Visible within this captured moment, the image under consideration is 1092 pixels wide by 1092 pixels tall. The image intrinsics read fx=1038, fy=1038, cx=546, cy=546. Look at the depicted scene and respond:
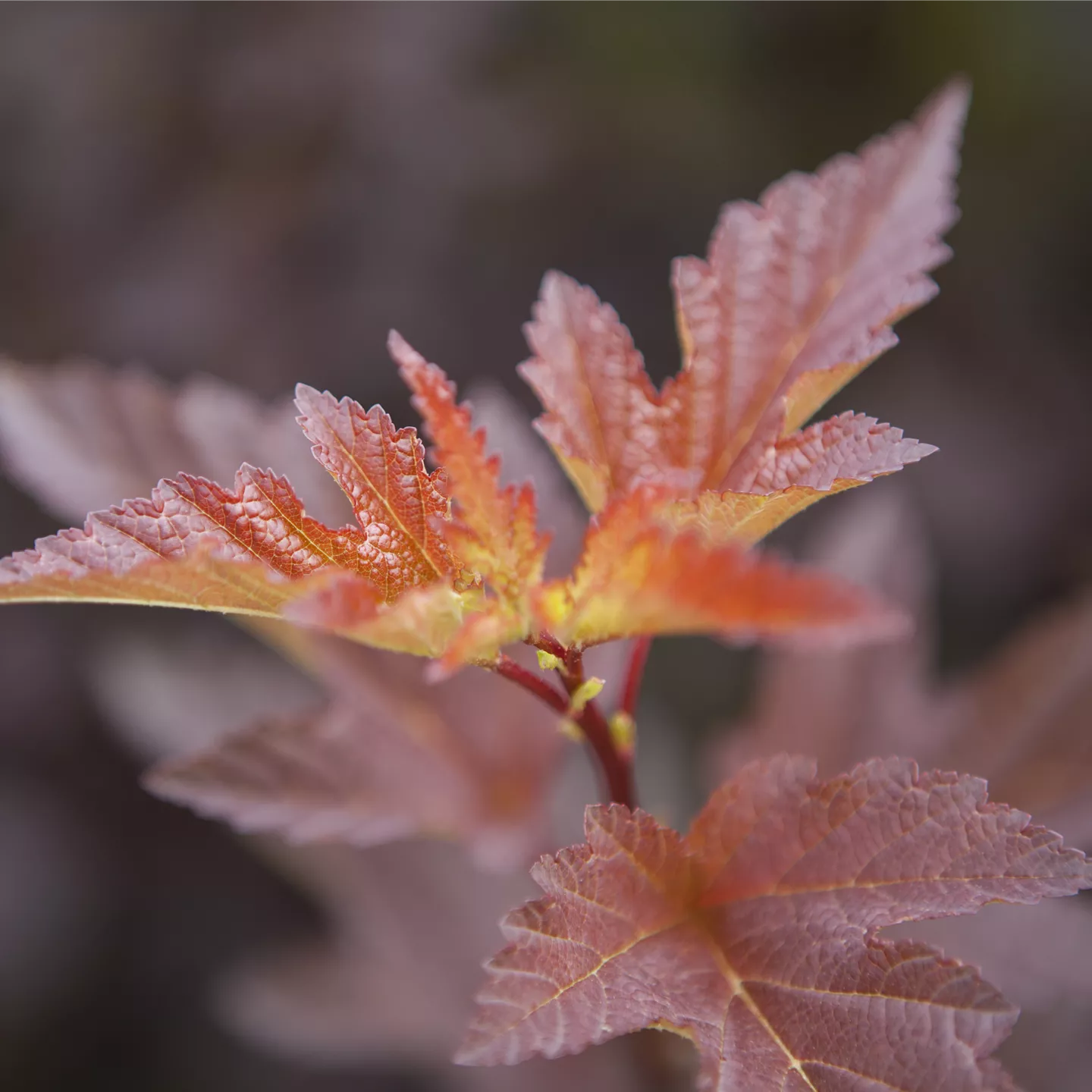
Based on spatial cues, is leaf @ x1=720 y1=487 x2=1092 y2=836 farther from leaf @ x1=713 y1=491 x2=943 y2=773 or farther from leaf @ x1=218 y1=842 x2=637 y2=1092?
leaf @ x1=218 y1=842 x2=637 y2=1092

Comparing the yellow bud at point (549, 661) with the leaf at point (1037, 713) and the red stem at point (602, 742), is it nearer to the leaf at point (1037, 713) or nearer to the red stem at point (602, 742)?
the red stem at point (602, 742)

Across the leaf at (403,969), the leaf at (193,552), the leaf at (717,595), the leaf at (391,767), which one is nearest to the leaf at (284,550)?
the leaf at (193,552)

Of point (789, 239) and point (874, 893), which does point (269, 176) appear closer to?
point (789, 239)

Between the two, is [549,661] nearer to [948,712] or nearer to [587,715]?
[587,715]

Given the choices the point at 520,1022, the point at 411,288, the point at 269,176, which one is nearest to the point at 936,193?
the point at 520,1022

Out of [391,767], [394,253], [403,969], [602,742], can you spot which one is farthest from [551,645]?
[394,253]

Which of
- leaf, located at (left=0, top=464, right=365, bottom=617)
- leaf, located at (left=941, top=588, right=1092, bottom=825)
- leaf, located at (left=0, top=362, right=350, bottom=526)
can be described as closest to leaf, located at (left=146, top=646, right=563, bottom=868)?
leaf, located at (left=0, top=362, right=350, bottom=526)

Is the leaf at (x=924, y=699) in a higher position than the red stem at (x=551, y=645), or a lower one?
lower
